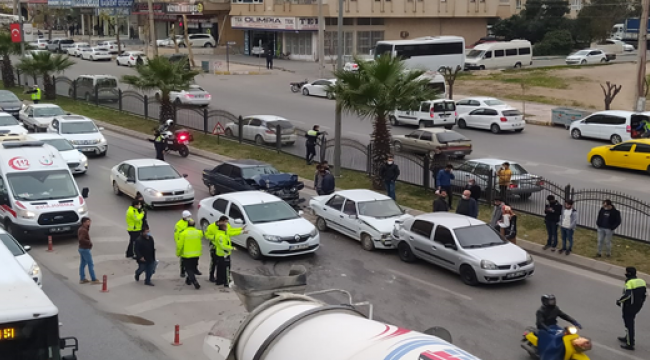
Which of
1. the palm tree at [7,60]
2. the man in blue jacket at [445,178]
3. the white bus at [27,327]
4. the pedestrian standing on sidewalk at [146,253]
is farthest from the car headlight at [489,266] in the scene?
the palm tree at [7,60]

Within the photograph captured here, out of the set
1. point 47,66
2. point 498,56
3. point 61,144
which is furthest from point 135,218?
point 498,56

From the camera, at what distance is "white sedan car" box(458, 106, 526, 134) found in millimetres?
34938

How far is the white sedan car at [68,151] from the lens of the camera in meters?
25.2

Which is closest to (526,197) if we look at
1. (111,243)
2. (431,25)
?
(111,243)

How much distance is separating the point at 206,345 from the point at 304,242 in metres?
10.2

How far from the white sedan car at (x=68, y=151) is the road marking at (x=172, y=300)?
38.8 ft

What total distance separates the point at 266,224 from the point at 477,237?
4819 mm

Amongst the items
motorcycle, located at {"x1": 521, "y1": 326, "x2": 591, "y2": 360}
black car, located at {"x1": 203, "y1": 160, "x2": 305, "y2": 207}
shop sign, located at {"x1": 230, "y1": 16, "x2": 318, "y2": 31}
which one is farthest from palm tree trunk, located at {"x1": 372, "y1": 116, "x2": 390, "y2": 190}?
shop sign, located at {"x1": 230, "y1": 16, "x2": 318, "y2": 31}

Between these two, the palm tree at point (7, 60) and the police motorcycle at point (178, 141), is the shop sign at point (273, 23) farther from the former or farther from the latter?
the police motorcycle at point (178, 141)

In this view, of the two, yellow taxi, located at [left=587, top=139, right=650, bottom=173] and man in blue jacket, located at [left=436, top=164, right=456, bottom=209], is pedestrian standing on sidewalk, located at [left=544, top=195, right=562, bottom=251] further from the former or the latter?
yellow taxi, located at [left=587, top=139, right=650, bottom=173]

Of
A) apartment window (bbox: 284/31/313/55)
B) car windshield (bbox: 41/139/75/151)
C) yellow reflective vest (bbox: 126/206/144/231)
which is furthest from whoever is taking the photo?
apartment window (bbox: 284/31/313/55)

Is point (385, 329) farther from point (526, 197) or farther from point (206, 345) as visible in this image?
point (526, 197)

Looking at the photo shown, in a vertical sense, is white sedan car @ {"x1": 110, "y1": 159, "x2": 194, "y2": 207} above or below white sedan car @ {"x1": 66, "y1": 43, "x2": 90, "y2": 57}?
below

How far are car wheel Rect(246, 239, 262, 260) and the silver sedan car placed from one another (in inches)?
128
